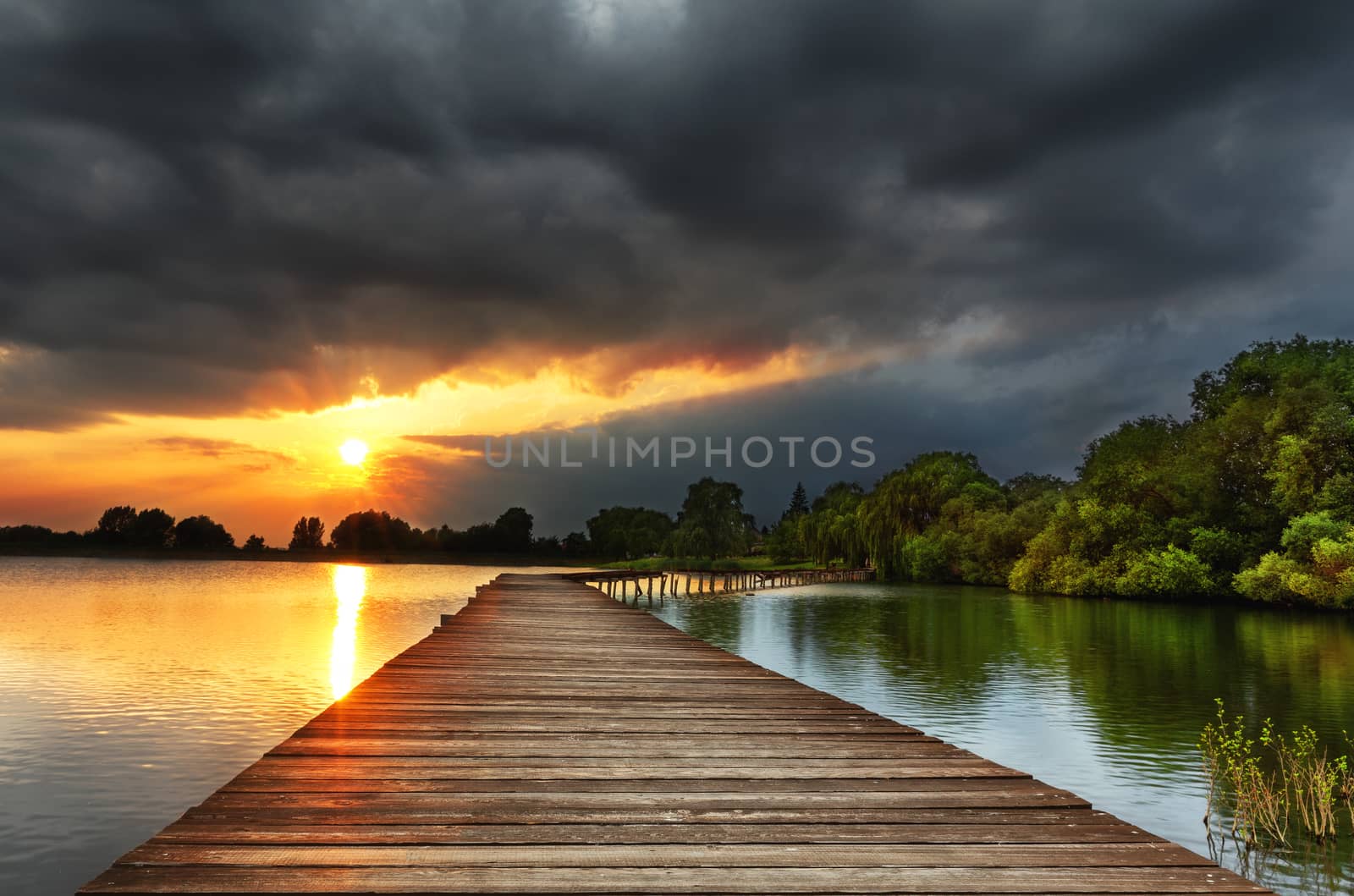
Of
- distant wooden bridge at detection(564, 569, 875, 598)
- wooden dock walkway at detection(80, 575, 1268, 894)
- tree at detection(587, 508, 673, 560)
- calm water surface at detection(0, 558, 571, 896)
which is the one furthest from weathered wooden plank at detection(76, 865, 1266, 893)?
tree at detection(587, 508, 673, 560)

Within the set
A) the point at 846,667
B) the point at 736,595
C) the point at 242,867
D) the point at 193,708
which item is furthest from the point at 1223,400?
the point at 242,867

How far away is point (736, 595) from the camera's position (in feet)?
166

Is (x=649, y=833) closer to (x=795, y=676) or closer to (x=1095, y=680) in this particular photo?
(x=795, y=676)

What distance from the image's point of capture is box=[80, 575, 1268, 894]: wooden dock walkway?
11.1ft

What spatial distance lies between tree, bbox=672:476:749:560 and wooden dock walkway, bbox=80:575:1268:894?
7467cm

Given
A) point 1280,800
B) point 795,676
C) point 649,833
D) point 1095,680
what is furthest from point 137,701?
point 1095,680

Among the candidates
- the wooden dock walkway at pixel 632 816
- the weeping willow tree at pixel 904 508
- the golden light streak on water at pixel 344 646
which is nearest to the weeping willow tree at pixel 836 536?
the weeping willow tree at pixel 904 508

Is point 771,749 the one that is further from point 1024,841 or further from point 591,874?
point 591,874

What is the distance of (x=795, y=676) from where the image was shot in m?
18.2

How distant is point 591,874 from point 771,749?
2.67m

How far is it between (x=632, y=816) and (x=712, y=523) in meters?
80.6

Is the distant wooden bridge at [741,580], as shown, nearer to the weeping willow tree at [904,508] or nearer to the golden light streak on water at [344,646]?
the weeping willow tree at [904,508]

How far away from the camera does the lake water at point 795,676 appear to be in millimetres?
9031

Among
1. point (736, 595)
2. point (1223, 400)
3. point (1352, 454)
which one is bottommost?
point (736, 595)
